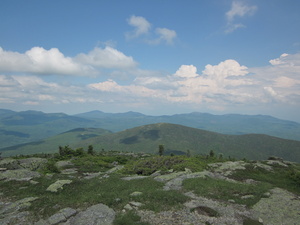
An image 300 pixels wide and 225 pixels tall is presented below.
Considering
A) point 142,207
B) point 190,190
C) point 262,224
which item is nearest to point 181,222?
point 142,207

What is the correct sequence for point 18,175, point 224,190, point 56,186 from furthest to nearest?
1. point 18,175
2. point 56,186
3. point 224,190

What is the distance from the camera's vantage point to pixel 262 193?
24750 mm

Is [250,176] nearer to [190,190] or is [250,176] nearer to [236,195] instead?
[236,195]

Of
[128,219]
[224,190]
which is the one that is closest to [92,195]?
[128,219]

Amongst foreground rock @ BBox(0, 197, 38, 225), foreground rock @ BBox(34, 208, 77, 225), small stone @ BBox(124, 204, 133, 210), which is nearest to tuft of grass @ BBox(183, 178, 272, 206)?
small stone @ BBox(124, 204, 133, 210)

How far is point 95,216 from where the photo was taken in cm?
1836

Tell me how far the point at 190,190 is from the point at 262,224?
→ 32.3ft

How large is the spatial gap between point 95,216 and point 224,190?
17.7 m

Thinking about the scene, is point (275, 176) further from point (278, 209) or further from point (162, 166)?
point (162, 166)

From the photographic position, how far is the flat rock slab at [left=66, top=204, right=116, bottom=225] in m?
17.3

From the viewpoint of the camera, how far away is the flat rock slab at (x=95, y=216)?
17305 mm

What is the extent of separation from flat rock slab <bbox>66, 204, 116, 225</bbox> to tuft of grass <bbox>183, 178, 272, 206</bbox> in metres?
12.2

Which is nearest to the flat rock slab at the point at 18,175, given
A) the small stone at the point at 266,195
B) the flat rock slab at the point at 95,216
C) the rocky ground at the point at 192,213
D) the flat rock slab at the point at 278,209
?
the rocky ground at the point at 192,213

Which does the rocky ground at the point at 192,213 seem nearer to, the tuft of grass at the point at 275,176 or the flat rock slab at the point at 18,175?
the flat rock slab at the point at 18,175
